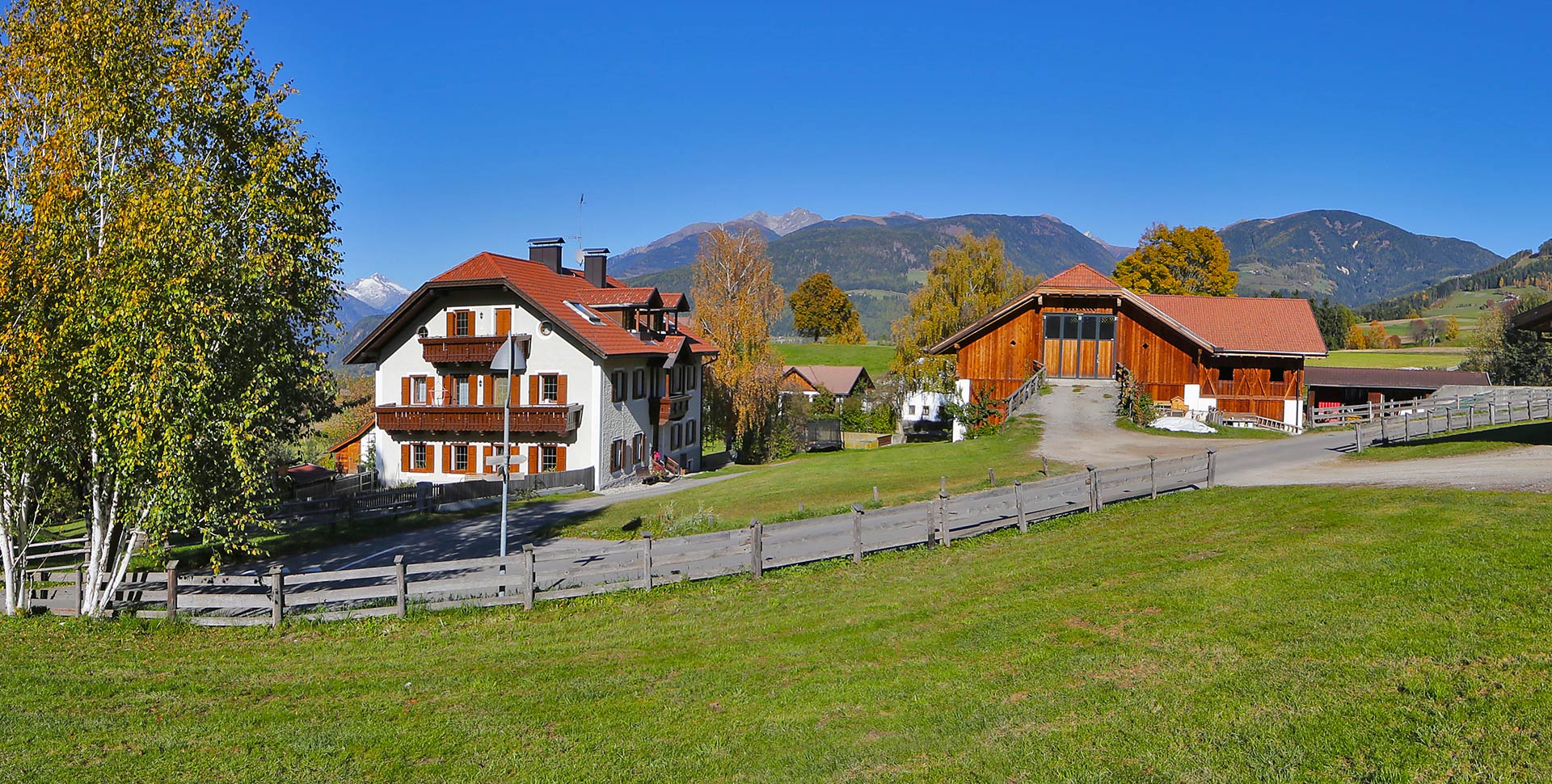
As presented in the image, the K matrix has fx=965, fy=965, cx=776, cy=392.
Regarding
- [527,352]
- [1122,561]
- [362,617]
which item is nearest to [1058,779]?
[1122,561]

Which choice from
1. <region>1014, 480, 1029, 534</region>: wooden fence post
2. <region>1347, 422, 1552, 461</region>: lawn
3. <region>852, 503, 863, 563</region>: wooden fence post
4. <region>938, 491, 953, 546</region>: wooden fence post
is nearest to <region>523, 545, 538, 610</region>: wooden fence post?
<region>852, 503, 863, 563</region>: wooden fence post

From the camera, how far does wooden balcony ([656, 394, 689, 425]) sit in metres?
48.7

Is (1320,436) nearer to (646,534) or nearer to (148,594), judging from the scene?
(646,534)

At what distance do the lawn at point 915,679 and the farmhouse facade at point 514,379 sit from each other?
25888 millimetres

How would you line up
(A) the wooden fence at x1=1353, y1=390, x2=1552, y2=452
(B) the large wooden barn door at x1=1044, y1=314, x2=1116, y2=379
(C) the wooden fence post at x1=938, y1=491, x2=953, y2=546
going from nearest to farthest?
(C) the wooden fence post at x1=938, y1=491, x2=953, y2=546 < (A) the wooden fence at x1=1353, y1=390, x2=1552, y2=452 < (B) the large wooden barn door at x1=1044, y1=314, x2=1116, y2=379

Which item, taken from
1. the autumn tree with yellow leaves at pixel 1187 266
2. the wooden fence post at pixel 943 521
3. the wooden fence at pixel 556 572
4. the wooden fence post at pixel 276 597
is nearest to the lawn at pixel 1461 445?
the wooden fence at pixel 556 572

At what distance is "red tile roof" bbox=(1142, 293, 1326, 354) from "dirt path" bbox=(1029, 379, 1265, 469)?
6.21 m

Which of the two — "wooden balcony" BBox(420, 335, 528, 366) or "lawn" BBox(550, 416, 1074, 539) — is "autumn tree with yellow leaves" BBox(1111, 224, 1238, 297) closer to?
"lawn" BBox(550, 416, 1074, 539)

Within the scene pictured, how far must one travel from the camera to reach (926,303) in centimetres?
7025

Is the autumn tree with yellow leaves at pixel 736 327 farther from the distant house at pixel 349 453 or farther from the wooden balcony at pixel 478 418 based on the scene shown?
the distant house at pixel 349 453

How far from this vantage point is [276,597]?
16.3 meters

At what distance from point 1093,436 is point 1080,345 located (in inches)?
490

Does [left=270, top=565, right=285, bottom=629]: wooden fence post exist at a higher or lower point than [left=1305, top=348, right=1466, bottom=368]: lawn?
lower

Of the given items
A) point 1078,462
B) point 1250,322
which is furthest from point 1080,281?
point 1078,462
